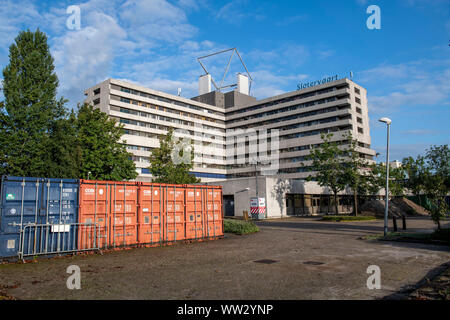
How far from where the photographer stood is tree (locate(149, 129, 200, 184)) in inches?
1441

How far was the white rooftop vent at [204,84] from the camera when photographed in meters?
95.2

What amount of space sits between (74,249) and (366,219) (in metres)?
29.0

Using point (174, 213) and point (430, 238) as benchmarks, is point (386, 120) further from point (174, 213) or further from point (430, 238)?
point (174, 213)

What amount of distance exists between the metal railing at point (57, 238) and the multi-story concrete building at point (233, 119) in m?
56.6

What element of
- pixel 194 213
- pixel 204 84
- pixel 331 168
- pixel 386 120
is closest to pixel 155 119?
pixel 204 84

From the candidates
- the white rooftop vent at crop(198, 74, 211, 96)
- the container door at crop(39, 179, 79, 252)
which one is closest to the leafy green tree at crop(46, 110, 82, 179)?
→ the container door at crop(39, 179, 79, 252)

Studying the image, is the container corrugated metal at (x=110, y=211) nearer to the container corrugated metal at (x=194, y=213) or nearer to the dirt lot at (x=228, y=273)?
the dirt lot at (x=228, y=273)

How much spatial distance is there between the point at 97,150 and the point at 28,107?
6679mm

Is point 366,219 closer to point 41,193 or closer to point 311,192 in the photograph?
point 311,192

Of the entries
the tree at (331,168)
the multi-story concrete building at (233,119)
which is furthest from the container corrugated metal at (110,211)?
the multi-story concrete building at (233,119)

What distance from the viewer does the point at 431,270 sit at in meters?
8.93

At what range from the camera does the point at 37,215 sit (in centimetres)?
1124

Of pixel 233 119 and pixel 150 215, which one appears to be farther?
pixel 233 119

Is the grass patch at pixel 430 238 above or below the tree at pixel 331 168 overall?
below
